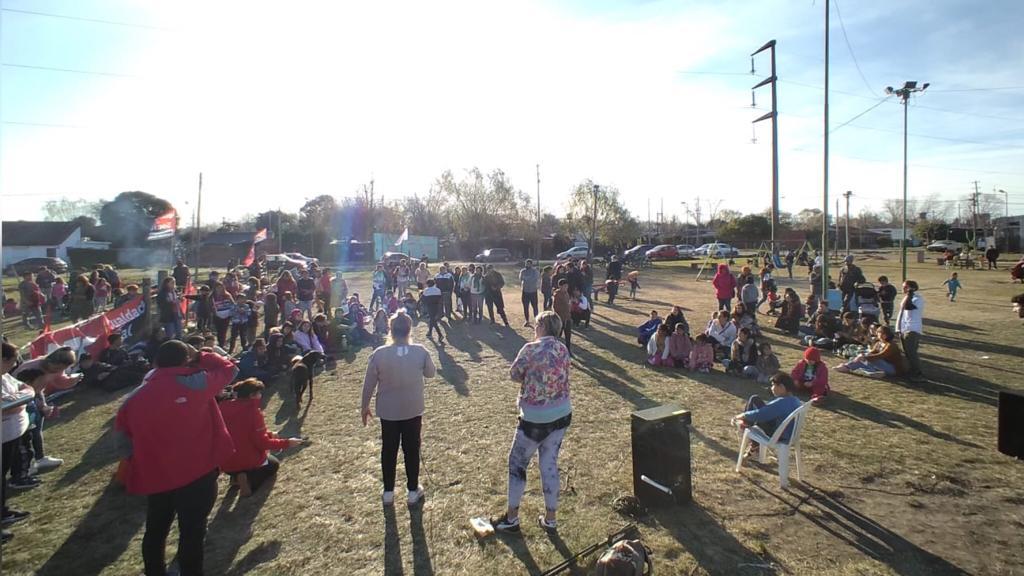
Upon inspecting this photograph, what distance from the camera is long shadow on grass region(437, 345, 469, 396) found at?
8617mm

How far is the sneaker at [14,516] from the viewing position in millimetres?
4836

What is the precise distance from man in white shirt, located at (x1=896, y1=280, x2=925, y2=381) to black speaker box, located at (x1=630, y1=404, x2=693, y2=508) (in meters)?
6.15

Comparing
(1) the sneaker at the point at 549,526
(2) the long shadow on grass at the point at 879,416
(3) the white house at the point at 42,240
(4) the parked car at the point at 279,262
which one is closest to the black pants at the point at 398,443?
(1) the sneaker at the point at 549,526

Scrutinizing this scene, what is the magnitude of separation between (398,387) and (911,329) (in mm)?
8569

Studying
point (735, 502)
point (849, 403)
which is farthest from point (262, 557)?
point (849, 403)

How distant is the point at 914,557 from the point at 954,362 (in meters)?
7.76

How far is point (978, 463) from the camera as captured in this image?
5.62m

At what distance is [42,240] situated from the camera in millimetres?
51938

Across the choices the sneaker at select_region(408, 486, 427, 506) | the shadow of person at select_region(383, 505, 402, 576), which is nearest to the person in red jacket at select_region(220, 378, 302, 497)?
the shadow of person at select_region(383, 505, 402, 576)

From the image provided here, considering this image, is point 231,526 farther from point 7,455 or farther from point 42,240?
point 42,240

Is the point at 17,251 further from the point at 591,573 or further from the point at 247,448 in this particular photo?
the point at 591,573

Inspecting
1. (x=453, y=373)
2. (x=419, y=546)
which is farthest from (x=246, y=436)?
(x=453, y=373)

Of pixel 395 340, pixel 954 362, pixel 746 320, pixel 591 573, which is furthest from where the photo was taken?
pixel 746 320

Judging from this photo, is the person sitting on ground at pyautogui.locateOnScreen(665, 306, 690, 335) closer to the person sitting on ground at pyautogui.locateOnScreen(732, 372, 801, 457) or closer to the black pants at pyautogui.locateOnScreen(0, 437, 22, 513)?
the person sitting on ground at pyautogui.locateOnScreen(732, 372, 801, 457)
